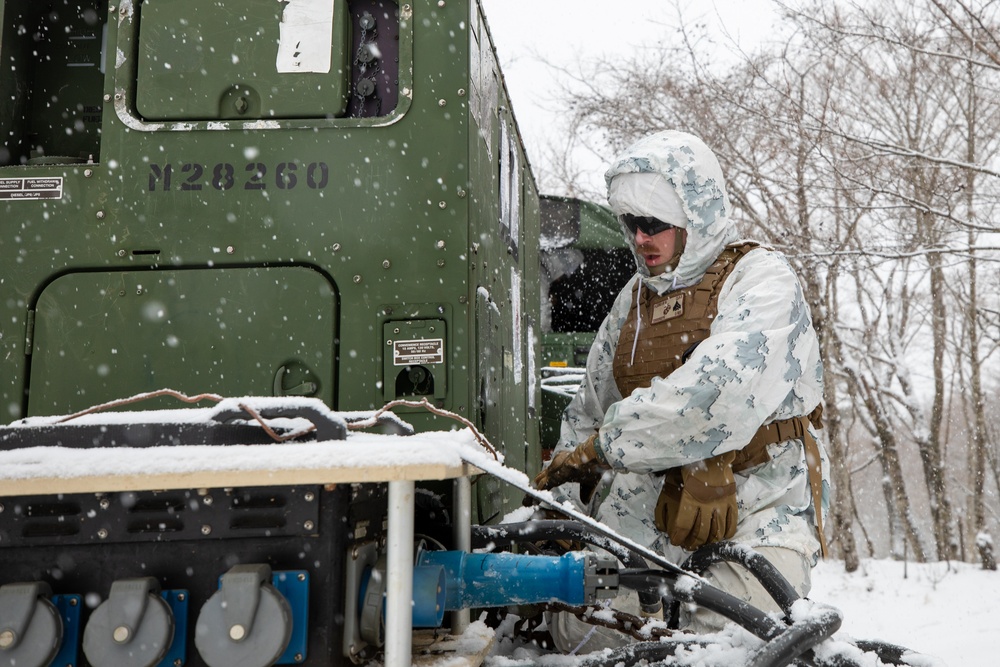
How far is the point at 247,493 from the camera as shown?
159 centimetres

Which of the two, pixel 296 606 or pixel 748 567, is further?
pixel 748 567

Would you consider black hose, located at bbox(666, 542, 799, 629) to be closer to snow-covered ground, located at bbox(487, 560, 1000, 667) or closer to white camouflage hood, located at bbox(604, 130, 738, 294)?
white camouflage hood, located at bbox(604, 130, 738, 294)

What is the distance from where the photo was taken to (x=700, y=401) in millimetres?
2543

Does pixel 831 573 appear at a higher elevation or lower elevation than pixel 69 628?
lower

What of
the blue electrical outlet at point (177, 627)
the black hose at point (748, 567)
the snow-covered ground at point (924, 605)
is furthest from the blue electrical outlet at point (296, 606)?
the snow-covered ground at point (924, 605)

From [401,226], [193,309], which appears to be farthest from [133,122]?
[401,226]

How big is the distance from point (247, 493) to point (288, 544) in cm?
12

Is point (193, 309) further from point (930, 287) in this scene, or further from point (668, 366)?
point (930, 287)

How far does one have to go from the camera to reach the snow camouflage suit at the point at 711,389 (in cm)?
257

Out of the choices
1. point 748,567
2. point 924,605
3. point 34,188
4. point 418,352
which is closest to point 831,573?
point 924,605

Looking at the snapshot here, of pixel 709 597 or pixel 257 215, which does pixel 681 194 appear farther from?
pixel 709 597

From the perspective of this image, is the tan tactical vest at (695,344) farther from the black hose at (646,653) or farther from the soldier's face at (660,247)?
the black hose at (646,653)

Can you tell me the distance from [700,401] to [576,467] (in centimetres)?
53

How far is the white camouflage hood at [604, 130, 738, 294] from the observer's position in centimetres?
300
